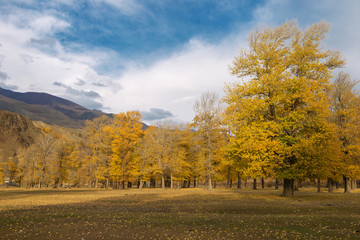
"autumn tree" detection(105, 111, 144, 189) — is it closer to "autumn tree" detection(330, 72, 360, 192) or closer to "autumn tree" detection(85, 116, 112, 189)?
"autumn tree" detection(85, 116, 112, 189)

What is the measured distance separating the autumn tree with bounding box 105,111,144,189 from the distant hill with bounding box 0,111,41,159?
106 m

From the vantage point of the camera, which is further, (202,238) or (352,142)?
(352,142)

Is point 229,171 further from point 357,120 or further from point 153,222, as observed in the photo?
point 153,222

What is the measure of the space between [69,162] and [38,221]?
169ft

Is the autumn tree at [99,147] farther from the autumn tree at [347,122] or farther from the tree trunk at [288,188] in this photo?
the autumn tree at [347,122]

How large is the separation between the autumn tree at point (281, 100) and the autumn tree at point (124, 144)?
1115 inches

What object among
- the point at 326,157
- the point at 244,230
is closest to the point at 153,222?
the point at 244,230

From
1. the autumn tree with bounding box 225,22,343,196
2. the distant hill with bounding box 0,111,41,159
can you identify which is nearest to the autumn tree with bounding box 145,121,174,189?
the autumn tree with bounding box 225,22,343,196

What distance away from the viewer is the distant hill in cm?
13125

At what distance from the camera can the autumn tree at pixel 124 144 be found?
47.4 m

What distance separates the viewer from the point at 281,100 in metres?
23.3

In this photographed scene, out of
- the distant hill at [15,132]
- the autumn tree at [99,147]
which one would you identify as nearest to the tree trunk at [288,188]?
the autumn tree at [99,147]

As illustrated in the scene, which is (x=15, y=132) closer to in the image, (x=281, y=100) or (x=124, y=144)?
(x=124, y=144)

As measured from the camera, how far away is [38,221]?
39.6ft
